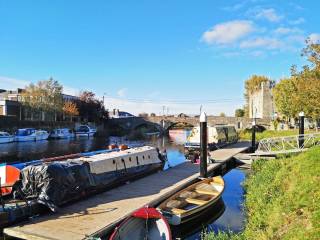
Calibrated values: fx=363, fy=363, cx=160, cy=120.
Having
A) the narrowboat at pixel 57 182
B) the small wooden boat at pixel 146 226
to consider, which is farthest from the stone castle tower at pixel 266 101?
the small wooden boat at pixel 146 226

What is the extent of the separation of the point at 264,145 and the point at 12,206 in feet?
84.3

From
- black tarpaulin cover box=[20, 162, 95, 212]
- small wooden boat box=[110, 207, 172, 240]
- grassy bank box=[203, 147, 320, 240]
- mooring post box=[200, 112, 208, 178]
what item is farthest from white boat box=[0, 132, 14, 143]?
small wooden boat box=[110, 207, 172, 240]

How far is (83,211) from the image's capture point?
1538 cm

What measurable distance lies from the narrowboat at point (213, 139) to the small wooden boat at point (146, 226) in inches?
916

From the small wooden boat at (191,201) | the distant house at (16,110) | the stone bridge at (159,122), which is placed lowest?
the small wooden boat at (191,201)

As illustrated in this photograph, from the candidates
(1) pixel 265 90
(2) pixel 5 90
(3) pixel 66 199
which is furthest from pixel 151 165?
(2) pixel 5 90

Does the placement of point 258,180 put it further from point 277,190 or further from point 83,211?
point 83,211

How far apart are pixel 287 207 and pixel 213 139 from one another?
30.9 meters

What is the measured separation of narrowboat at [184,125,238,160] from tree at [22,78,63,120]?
43.1 m

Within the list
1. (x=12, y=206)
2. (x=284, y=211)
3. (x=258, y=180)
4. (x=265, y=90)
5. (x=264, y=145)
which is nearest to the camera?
(x=284, y=211)

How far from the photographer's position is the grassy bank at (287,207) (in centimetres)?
1103

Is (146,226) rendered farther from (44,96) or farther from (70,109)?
(70,109)

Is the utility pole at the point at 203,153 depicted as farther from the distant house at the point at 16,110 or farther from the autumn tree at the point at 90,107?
the autumn tree at the point at 90,107

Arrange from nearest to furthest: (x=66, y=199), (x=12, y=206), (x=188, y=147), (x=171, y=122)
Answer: (x=12, y=206) → (x=66, y=199) → (x=188, y=147) → (x=171, y=122)
